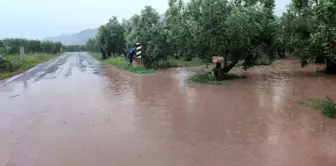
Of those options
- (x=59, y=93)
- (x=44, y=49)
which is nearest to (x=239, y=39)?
(x=59, y=93)

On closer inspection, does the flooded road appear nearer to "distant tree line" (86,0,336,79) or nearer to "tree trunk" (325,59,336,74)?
"distant tree line" (86,0,336,79)

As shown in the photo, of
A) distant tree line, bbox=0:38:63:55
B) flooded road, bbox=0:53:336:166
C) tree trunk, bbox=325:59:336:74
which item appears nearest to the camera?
flooded road, bbox=0:53:336:166

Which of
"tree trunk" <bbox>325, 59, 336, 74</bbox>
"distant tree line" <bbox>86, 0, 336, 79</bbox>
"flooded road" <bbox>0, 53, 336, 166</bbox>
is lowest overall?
"flooded road" <bbox>0, 53, 336, 166</bbox>

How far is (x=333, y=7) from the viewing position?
902cm

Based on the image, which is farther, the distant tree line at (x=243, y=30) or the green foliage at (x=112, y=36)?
the green foliage at (x=112, y=36)

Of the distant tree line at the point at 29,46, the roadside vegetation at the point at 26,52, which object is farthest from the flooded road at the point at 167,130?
the distant tree line at the point at 29,46

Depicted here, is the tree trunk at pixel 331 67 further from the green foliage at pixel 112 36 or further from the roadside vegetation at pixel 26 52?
the green foliage at pixel 112 36

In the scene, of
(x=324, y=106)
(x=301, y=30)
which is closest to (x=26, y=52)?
(x=301, y=30)

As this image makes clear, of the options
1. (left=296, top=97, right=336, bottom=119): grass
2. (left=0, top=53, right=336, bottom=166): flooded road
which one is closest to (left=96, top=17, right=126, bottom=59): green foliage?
(left=0, top=53, right=336, bottom=166): flooded road

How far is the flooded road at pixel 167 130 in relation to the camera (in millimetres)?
5688

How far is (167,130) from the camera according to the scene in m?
7.48

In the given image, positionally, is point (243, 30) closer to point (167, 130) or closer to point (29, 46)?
point (167, 130)

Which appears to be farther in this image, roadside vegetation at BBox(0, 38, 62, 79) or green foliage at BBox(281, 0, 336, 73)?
roadside vegetation at BBox(0, 38, 62, 79)

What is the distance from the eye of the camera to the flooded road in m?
5.69
